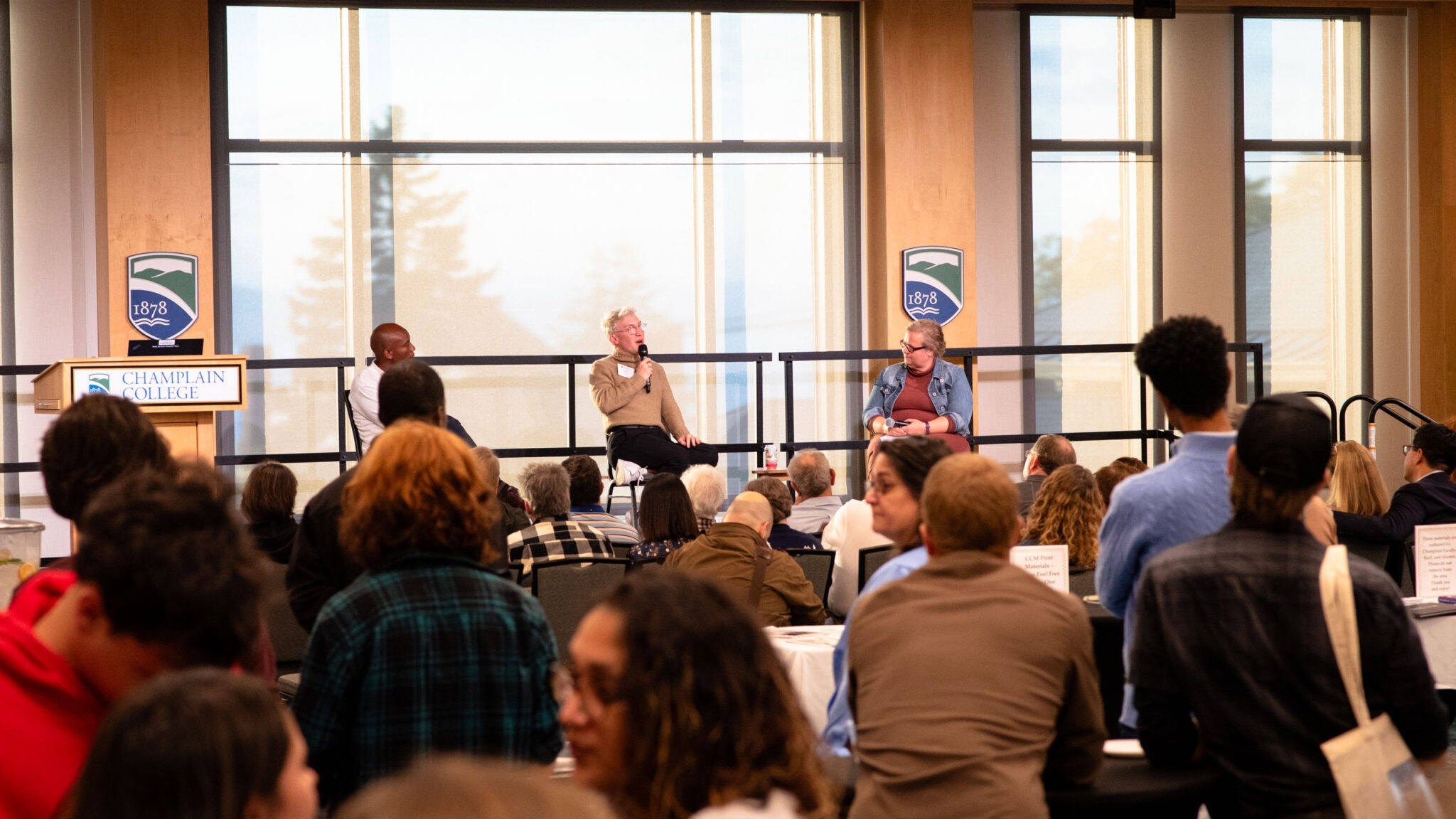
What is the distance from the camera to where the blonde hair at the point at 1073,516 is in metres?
4.69

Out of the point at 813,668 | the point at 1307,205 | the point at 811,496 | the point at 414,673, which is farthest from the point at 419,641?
A: the point at 1307,205

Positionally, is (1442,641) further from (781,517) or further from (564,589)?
(564,589)

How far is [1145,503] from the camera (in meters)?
2.81

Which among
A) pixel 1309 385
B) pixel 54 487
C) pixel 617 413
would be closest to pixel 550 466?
pixel 617 413

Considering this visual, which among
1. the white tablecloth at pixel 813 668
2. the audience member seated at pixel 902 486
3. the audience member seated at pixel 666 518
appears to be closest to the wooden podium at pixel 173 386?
the audience member seated at pixel 666 518

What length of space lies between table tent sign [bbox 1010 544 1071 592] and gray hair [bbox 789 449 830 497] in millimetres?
2628

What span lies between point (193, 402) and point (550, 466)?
2.06 meters

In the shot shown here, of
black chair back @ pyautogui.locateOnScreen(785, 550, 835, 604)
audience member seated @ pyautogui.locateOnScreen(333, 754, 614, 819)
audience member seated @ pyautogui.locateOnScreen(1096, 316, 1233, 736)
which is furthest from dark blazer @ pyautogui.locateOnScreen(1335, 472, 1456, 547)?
audience member seated @ pyautogui.locateOnScreen(333, 754, 614, 819)

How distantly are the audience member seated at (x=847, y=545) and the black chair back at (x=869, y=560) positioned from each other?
2 cm

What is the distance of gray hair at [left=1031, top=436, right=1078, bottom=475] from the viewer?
6.72 meters

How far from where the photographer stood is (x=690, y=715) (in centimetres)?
135

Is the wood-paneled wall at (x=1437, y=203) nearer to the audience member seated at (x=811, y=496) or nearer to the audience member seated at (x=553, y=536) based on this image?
the audience member seated at (x=811, y=496)

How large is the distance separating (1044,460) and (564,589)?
2956 mm

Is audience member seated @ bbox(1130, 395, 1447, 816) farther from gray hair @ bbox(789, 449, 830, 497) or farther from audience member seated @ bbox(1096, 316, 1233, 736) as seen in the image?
gray hair @ bbox(789, 449, 830, 497)
